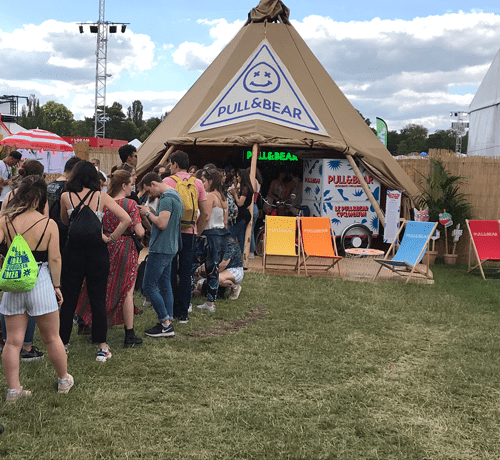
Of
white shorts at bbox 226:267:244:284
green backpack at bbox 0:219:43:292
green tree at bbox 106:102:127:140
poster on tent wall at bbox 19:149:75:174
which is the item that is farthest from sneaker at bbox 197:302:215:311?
green tree at bbox 106:102:127:140

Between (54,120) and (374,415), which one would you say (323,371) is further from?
(54,120)

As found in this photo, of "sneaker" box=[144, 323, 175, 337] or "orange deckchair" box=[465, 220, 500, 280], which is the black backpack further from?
"orange deckchair" box=[465, 220, 500, 280]

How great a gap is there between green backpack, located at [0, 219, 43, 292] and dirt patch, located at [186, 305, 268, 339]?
234 centimetres

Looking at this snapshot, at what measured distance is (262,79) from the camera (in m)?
11.1

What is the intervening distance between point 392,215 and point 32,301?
796cm

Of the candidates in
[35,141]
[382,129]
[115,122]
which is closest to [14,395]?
[35,141]

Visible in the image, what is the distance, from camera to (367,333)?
588 centimetres

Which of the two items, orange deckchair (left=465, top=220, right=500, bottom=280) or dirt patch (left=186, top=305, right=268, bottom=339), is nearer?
dirt patch (left=186, top=305, right=268, bottom=339)

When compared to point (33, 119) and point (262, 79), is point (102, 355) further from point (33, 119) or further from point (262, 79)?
point (33, 119)

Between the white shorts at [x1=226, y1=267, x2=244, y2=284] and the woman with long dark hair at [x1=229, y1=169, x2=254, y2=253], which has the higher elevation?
the woman with long dark hair at [x1=229, y1=169, x2=254, y2=253]

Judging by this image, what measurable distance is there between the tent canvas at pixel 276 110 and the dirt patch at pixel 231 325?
4.38m

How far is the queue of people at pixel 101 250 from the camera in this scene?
12.5 feet

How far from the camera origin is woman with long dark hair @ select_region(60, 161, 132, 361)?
4.46 meters

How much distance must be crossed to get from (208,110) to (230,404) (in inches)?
314
